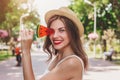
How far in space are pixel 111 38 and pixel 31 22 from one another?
29.3 m

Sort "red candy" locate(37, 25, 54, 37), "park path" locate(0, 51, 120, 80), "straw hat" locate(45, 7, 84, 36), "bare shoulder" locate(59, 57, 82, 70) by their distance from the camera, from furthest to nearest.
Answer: "park path" locate(0, 51, 120, 80) → "straw hat" locate(45, 7, 84, 36) → "bare shoulder" locate(59, 57, 82, 70) → "red candy" locate(37, 25, 54, 37)

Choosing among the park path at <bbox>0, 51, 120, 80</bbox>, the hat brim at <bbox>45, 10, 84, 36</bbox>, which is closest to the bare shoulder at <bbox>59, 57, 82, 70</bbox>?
the hat brim at <bbox>45, 10, 84, 36</bbox>

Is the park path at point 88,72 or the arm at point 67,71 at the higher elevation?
the arm at point 67,71

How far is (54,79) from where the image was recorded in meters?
2.71

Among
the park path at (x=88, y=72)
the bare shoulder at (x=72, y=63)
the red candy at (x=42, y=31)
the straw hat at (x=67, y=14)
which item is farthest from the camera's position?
the park path at (x=88, y=72)

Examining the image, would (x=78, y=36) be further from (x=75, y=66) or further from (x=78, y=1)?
(x=78, y=1)

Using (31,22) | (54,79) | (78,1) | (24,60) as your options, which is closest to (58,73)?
(54,79)

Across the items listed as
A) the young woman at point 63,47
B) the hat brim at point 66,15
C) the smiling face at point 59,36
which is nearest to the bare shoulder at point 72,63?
the young woman at point 63,47

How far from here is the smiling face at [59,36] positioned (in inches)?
112

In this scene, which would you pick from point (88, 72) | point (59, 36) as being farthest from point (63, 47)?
point (88, 72)

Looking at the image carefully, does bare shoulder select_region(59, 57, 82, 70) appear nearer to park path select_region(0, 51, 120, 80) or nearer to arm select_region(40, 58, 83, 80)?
arm select_region(40, 58, 83, 80)

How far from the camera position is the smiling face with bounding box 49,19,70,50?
284 centimetres

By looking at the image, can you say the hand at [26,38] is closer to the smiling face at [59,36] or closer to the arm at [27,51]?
the arm at [27,51]

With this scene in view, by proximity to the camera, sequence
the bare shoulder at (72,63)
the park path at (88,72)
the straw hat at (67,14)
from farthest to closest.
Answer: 1. the park path at (88,72)
2. the straw hat at (67,14)
3. the bare shoulder at (72,63)
